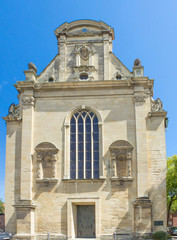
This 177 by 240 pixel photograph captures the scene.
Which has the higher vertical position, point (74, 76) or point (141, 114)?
point (74, 76)

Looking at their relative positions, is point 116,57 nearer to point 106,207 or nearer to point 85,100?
point 85,100

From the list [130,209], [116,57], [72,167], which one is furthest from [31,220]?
[116,57]

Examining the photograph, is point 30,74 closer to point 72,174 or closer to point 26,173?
point 26,173

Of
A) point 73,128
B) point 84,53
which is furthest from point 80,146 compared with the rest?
point 84,53

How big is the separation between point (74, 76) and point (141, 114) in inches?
222

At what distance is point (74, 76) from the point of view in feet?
84.9

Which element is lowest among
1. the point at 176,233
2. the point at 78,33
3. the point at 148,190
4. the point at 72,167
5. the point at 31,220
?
the point at 176,233

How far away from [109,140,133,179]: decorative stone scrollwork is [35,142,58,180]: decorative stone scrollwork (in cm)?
387

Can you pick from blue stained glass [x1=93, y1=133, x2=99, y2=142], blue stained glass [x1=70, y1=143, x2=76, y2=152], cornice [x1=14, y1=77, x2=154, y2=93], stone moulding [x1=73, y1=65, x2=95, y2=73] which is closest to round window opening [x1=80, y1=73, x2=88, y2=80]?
stone moulding [x1=73, y1=65, x2=95, y2=73]

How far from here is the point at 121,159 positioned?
23766mm

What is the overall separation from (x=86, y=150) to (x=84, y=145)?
1.20 feet

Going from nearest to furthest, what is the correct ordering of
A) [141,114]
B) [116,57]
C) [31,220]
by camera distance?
[31,220]
[141,114]
[116,57]

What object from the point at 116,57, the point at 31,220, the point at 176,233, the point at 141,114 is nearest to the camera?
the point at 31,220

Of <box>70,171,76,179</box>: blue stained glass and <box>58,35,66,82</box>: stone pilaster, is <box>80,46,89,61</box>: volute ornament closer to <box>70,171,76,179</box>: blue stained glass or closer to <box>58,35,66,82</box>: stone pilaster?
<box>58,35,66,82</box>: stone pilaster
